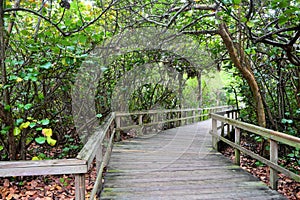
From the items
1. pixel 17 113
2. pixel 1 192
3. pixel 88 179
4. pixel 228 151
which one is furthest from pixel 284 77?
pixel 1 192

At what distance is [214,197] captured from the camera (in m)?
2.70

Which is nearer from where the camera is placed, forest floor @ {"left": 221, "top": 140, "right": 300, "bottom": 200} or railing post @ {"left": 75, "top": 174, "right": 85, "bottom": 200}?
railing post @ {"left": 75, "top": 174, "right": 85, "bottom": 200}

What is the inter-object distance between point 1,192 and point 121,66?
333cm

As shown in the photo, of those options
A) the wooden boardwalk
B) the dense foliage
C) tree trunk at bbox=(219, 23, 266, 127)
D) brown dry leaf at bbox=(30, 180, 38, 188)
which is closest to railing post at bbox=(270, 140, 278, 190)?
the wooden boardwalk

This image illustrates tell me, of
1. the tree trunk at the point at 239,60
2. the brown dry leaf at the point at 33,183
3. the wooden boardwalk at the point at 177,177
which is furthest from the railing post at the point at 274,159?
the brown dry leaf at the point at 33,183

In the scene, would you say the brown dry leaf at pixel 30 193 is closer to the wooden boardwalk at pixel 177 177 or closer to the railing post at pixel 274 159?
the wooden boardwalk at pixel 177 177

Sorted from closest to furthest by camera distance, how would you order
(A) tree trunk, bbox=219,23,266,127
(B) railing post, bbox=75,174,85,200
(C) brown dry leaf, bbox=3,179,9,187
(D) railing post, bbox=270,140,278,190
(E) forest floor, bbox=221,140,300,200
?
(B) railing post, bbox=75,174,85,200, (D) railing post, bbox=270,140,278,190, (C) brown dry leaf, bbox=3,179,9,187, (E) forest floor, bbox=221,140,300,200, (A) tree trunk, bbox=219,23,266,127

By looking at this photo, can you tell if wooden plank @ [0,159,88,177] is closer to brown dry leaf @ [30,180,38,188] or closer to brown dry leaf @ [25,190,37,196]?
brown dry leaf @ [25,190,37,196]

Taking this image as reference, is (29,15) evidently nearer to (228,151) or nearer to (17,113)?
(17,113)

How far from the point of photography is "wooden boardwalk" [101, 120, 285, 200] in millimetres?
2795

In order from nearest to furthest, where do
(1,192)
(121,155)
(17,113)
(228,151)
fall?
(1,192), (17,113), (121,155), (228,151)

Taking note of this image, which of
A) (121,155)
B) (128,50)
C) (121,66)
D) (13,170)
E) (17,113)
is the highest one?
(128,50)

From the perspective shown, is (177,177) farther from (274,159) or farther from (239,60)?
(239,60)

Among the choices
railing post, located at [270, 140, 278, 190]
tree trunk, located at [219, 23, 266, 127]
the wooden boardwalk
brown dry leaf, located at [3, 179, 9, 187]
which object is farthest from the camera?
tree trunk, located at [219, 23, 266, 127]
